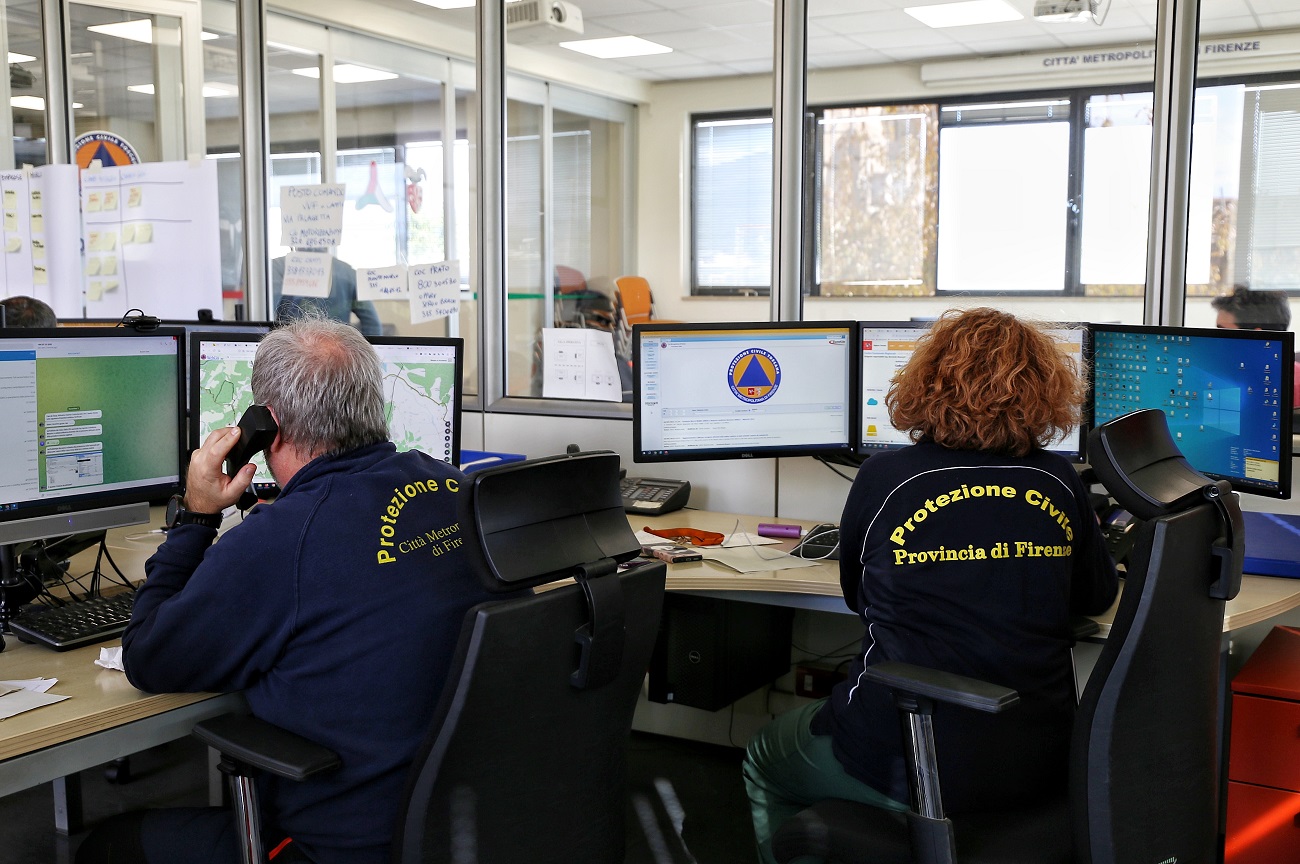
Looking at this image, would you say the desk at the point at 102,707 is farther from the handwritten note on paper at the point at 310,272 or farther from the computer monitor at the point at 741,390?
the handwritten note on paper at the point at 310,272

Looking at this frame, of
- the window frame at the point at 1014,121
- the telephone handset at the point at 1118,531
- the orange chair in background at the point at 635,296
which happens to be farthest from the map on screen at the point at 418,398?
the orange chair in background at the point at 635,296

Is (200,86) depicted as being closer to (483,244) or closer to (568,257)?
(483,244)

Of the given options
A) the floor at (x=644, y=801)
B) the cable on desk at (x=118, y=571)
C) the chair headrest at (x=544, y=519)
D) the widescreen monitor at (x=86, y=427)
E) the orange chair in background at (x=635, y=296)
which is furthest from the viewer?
the orange chair in background at (x=635, y=296)

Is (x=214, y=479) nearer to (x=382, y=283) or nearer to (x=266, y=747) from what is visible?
(x=266, y=747)

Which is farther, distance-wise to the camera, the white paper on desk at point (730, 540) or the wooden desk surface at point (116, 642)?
the white paper on desk at point (730, 540)

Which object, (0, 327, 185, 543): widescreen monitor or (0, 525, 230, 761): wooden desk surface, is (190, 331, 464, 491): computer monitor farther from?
(0, 525, 230, 761): wooden desk surface

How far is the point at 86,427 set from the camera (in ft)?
6.61

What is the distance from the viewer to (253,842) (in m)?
1.47

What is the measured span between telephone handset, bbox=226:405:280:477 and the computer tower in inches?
53.5

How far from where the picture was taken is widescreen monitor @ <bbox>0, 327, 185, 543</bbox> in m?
1.90

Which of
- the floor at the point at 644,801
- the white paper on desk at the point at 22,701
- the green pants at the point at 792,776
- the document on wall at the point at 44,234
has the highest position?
the document on wall at the point at 44,234

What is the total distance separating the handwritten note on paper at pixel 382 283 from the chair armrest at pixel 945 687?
260 centimetres

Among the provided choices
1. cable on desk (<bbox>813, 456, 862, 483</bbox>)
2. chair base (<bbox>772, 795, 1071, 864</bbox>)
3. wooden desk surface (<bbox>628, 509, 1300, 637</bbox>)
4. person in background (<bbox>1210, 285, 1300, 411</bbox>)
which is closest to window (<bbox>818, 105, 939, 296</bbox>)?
person in background (<bbox>1210, 285, 1300, 411</bbox>)

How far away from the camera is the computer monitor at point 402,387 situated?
8.41ft
